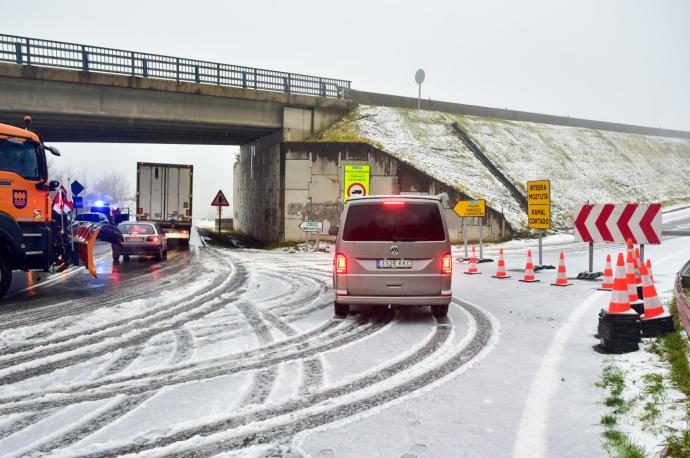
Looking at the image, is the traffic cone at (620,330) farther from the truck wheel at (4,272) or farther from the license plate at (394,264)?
the truck wheel at (4,272)

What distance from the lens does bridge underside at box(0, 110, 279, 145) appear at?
76.7ft

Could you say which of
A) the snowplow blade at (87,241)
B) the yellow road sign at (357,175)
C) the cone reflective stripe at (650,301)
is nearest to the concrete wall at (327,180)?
the yellow road sign at (357,175)

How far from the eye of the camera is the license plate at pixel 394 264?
787cm

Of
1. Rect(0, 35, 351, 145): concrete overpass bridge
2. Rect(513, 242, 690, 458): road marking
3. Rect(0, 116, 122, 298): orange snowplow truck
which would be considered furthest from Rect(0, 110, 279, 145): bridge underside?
Rect(513, 242, 690, 458): road marking

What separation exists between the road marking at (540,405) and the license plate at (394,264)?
2246 mm

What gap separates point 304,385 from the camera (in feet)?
16.3

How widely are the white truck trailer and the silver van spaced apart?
18.4 m

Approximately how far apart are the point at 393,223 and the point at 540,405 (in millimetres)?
3998

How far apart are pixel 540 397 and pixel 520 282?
332 inches

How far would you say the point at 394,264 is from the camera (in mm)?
7871

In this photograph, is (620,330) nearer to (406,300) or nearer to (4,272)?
(406,300)

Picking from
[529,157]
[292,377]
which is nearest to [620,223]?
[292,377]

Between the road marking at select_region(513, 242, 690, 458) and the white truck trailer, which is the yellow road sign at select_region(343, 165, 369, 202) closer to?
the white truck trailer

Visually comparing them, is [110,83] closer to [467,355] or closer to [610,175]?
[467,355]
